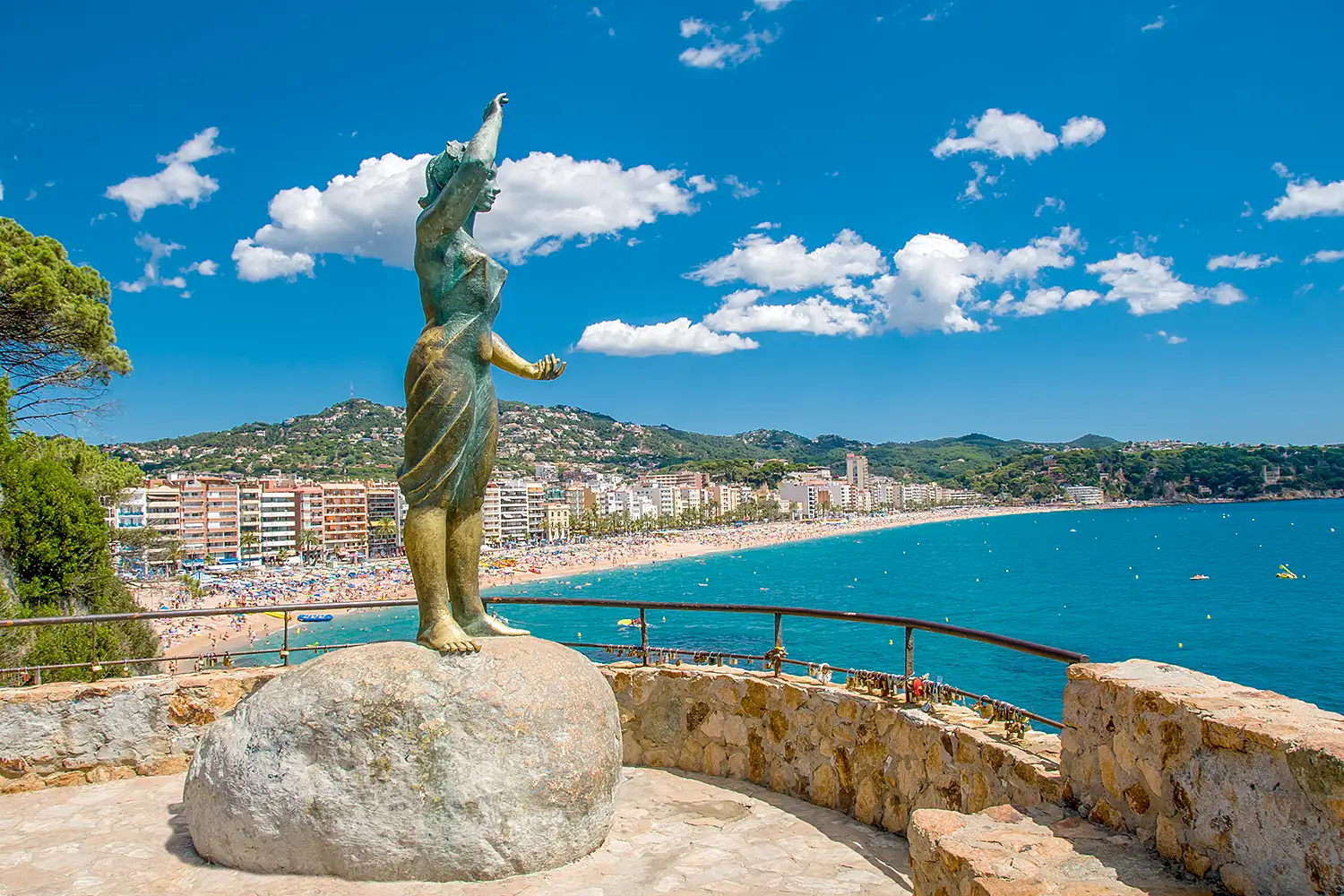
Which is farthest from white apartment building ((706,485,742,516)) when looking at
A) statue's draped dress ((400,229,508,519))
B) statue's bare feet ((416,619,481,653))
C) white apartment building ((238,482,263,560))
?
statue's bare feet ((416,619,481,653))

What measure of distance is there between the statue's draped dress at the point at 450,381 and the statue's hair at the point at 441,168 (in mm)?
415

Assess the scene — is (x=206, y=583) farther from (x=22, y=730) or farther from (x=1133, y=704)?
(x=1133, y=704)

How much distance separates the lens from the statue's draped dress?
623 centimetres

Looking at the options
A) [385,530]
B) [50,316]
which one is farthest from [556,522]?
[50,316]

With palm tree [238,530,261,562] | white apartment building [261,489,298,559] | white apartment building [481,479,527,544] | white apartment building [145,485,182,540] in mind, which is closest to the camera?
white apartment building [145,485,182,540]

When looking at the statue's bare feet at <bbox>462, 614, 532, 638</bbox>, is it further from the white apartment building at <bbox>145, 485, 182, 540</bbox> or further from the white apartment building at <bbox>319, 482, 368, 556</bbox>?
the white apartment building at <bbox>319, 482, 368, 556</bbox>

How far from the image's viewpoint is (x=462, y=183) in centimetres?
607

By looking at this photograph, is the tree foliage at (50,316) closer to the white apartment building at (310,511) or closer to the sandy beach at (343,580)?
the sandy beach at (343,580)

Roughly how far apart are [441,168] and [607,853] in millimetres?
5017

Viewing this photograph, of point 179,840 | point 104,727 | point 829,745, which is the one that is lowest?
point 179,840

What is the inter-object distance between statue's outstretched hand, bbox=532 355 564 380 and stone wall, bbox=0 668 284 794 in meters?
4.01

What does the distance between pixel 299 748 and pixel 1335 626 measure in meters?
54.7

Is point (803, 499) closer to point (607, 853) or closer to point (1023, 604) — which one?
point (1023, 604)

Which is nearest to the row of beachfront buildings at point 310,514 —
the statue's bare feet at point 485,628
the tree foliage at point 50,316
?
the tree foliage at point 50,316
